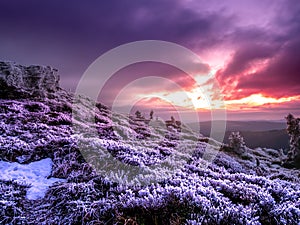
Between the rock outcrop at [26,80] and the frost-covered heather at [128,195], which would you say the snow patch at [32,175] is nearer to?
the frost-covered heather at [128,195]

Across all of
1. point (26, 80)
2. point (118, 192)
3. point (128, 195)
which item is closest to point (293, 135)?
point (118, 192)

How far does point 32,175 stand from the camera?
28.9ft

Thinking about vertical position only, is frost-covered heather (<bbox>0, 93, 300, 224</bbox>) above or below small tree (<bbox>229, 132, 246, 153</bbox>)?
above

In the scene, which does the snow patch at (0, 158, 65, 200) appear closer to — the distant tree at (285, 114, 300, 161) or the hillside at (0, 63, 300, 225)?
the hillside at (0, 63, 300, 225)

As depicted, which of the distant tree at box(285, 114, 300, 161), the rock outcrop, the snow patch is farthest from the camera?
the distant tree at box(285, 114, 300, 161)

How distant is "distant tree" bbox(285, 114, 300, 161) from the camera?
41250mm

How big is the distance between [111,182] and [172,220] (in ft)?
9.25

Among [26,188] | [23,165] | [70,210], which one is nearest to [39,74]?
[23,165]

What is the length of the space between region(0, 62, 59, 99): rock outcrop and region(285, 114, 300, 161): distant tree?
4167 centimetres

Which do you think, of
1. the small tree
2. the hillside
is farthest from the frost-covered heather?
the small tree

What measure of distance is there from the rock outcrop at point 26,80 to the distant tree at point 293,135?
41.7 metres

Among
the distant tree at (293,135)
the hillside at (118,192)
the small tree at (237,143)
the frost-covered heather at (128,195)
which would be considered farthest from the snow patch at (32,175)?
the distant tree at (293,135)

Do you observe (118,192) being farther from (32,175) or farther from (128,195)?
(32,175)

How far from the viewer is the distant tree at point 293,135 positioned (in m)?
41.2
